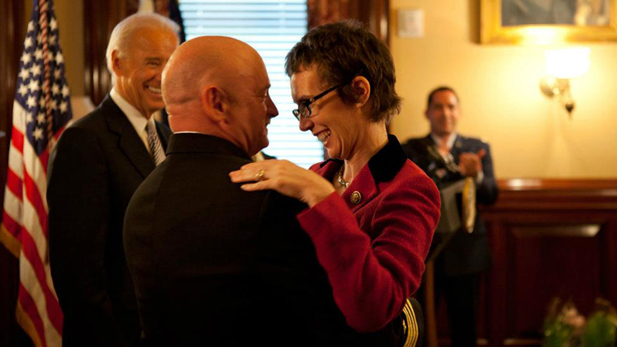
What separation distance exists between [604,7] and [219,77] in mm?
4567

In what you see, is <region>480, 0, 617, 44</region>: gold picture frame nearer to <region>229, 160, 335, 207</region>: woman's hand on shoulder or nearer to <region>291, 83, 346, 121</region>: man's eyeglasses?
<region>291, 83, 346, 121</region>: man's eyeglasses

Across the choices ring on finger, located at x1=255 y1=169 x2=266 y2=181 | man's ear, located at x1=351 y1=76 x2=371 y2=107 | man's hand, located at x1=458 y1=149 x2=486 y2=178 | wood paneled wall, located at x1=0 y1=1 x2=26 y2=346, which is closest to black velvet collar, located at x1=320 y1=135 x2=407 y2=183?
man's ear, located at x1=351 y1=76 x2=371 y2=107

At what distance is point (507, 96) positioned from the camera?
5.31m

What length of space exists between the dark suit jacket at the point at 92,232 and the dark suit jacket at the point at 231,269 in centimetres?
87

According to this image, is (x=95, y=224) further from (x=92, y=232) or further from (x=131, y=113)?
(x=131, y=113)

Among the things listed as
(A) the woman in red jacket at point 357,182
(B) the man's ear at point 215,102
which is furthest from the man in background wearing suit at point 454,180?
(B) the man's ear at point 215,102

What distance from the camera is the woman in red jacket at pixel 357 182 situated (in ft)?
4.27

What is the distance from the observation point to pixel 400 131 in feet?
17.5

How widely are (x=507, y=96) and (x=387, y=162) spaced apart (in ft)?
12.8

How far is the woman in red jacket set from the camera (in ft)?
4.27

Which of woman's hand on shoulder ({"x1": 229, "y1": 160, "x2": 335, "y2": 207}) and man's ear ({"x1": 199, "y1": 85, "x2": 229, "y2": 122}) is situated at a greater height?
man's ear ({"x1": 199, "y1": 85, "x2": 229, "y2": 122})

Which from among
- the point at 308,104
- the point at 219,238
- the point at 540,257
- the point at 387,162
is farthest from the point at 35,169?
the point at 540,257

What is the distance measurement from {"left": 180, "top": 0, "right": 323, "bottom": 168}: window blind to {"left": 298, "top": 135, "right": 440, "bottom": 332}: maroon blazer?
351 cm

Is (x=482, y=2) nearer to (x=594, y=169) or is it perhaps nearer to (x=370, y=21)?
(x=370, y=21)
